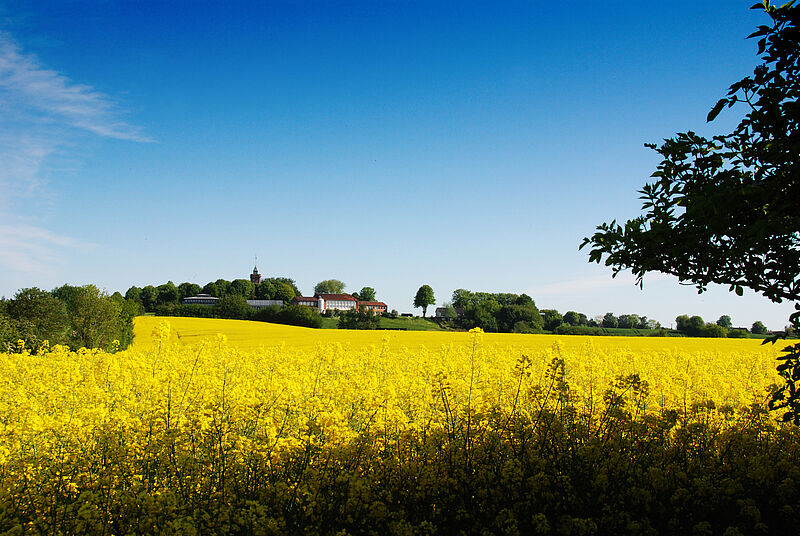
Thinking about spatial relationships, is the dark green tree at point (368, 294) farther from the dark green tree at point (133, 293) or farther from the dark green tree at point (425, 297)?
Result: the dark green tree at point (133, 293)

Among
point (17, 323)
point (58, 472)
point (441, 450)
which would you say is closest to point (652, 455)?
point (441, 450)

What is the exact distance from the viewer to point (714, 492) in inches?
198

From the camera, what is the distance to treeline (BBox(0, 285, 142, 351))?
110 feet

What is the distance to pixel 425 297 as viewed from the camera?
118m

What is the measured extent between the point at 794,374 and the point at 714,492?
58.8 inches

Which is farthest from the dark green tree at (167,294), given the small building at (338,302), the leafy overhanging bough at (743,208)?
the leafy overhanging bough at (743,208)

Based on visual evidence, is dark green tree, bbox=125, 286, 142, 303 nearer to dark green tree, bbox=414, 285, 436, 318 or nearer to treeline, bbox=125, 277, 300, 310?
treeline, bbox=125, 277, 300, 310

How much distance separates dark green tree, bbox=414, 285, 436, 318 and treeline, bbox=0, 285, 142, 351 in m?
82.6

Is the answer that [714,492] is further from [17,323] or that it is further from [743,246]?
[17,323]

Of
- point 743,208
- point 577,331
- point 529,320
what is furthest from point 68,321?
point 529,320

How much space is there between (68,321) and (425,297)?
84664 mm

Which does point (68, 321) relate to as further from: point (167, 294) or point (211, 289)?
point (211, 289)

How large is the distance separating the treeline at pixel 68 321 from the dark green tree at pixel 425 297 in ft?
271

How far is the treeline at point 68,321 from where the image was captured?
33.6m
